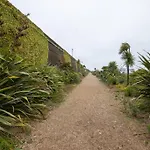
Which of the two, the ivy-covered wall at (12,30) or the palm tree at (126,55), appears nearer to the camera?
the ivy-covered wall at (12,30)

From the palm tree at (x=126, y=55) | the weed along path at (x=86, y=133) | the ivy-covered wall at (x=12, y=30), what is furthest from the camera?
the palm tree at (x=126, y=55)

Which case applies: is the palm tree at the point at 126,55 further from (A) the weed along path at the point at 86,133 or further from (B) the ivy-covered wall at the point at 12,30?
(A) the weed along path at the point at 86,133

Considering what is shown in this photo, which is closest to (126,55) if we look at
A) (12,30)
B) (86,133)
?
(12,30)

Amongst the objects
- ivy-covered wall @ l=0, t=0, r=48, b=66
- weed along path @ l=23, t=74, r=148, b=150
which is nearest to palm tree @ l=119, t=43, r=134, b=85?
ivy-covered wall @ l=0, t=0, r=48, b=66

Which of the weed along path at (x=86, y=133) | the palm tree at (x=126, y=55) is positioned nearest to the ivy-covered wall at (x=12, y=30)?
the weed along path at (x=86, y=133)

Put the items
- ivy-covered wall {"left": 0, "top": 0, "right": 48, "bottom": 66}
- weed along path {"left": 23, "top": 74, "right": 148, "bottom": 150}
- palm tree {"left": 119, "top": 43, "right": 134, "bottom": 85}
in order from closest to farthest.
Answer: weed along path {"left": 23, "top": 74, "right": 148, "bottom": 150}, ivy-covered wall {"left": 0, "top": 0, "right": 48, "bottom": 66}, palm tree {"left": 119, "top": 43, "right": 134, "bottom": 85}

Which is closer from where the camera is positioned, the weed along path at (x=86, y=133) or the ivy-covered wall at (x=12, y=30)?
the weed along path at (x=86, y=133)

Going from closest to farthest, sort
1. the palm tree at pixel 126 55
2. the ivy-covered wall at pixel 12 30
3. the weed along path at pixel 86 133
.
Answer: the weed along path at pixel 86 133 → the ivy-covered wall at pixel 12 30 → the palm tree at pixel 126 55

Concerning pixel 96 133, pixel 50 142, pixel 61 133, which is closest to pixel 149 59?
pixel 96 133

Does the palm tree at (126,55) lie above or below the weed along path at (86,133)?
above

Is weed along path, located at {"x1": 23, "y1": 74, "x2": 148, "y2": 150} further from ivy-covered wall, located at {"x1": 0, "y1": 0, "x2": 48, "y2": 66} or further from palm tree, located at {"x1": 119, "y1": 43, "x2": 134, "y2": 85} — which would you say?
palm tree, located at {"x1": 119, "y1": 43, "x2": 134, "y2": 85}

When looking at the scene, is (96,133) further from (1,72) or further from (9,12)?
(9,12)

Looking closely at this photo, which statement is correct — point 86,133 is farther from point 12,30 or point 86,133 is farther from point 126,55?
point 126,55

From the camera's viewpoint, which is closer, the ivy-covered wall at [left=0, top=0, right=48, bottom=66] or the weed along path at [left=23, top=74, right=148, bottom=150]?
the weed along path at [left=23, top=74, right=148, bottom=150]
